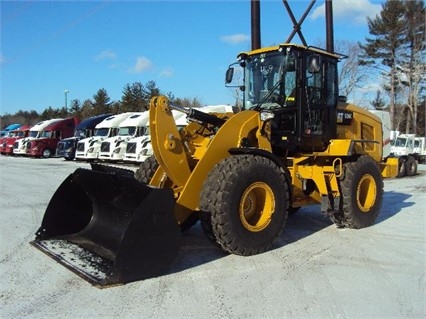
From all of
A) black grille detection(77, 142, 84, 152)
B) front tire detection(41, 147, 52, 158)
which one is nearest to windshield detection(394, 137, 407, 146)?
black grille detection(77, 142, 84, 152)

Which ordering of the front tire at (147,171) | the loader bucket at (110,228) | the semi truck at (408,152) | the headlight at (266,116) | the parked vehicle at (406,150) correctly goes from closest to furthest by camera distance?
the loader bucket at (110,228) < the headlight at (266,116) < the front tire at (147,171) < the parked vehicle at (406,150) < the semi truck at (408,152)

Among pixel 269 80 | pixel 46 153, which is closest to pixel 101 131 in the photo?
pixel 46 153

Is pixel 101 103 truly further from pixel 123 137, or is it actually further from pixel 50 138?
pixel 123 137

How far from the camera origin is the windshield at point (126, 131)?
78.8 feet

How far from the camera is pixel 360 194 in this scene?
7762 mm

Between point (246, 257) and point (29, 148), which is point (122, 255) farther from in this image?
point (29, 148)

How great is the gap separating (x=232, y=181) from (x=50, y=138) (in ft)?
94.4

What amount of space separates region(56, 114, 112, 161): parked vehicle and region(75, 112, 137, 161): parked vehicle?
5.69ft

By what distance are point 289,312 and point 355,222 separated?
11.9ft

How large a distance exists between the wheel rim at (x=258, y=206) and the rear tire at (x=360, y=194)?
182 centimetres

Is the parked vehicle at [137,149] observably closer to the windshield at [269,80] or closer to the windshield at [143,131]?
the windshield at [143,131]

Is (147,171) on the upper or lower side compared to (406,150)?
upper

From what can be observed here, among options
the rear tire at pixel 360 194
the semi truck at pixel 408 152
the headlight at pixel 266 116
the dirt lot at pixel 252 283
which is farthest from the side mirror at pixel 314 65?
the semi truck at pixel 408 152

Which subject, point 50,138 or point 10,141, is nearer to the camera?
point 50,138
